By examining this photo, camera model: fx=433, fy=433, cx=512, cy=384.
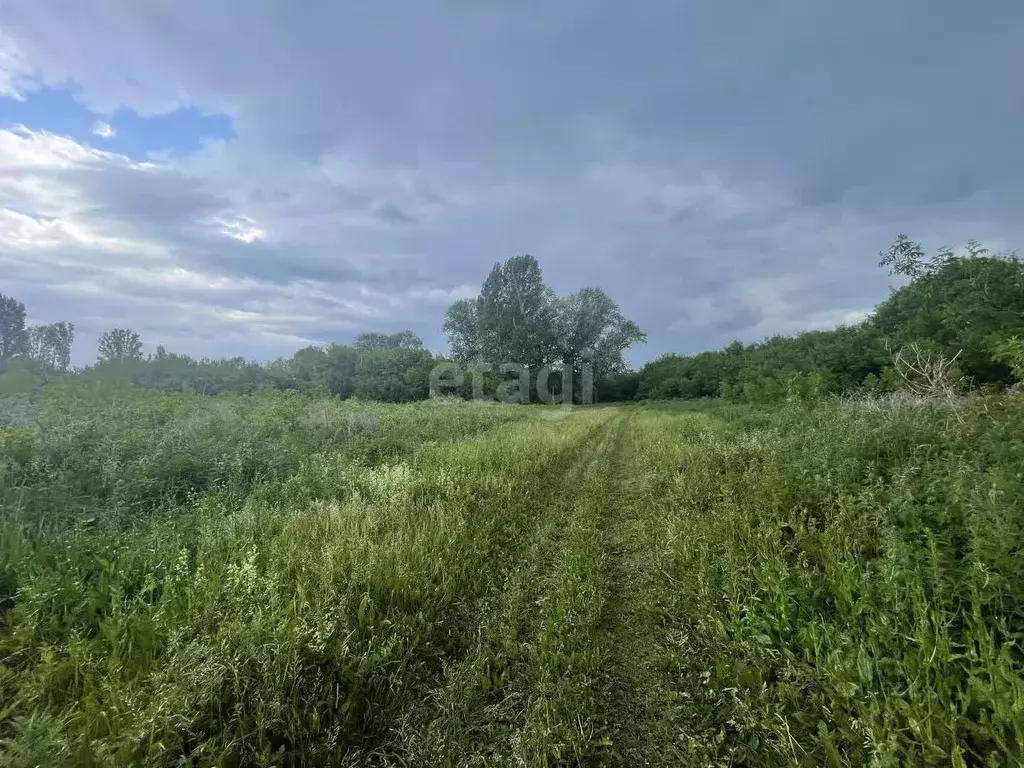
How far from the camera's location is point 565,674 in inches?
132

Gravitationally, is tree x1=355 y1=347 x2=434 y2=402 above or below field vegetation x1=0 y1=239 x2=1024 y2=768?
above

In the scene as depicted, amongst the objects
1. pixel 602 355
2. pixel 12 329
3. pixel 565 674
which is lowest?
pixel 565 674

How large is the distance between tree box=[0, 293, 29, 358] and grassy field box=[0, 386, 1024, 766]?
567cm

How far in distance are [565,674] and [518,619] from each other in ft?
2.71

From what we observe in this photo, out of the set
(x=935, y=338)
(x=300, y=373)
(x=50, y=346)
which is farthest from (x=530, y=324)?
(x=50, y=346)

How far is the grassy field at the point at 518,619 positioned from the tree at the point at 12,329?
5670 mm

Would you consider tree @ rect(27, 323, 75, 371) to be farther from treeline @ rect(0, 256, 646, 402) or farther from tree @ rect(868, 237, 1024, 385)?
tree @ rect(868, 237, 1024, 385)

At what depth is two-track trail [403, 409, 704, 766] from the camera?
277 centimetres

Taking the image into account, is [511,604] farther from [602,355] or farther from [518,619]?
[602,355]

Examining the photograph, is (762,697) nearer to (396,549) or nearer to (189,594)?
(396,549)

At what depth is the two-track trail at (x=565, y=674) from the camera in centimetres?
277

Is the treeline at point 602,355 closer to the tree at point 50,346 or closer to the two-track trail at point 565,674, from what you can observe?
the tree at point 50,346

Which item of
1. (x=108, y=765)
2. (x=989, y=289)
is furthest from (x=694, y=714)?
(x=989, y=289)

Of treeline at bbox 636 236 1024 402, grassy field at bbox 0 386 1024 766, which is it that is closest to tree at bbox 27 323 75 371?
grassy field at bbox 0 386 1024 766
